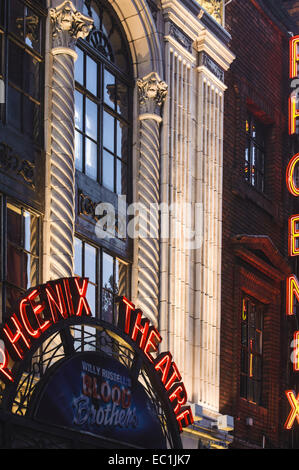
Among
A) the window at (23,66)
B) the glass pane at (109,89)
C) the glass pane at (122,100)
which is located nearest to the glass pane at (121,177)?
the glass pane at (122,100)

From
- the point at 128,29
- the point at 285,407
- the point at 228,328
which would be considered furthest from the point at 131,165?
the point at 285,407

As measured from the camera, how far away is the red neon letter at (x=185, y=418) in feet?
65.4

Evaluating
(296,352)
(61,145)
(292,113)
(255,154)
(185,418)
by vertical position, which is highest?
(292,113)

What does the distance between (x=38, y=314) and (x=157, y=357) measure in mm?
3765

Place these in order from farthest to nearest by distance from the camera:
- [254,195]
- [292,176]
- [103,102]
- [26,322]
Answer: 1. [292,176]
2. [254,195]
3. [103,102]
4. [26,322]

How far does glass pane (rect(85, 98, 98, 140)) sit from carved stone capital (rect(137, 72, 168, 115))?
5.15 ft

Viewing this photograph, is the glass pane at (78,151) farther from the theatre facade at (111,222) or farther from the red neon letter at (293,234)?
the red neon letter at (293,234)

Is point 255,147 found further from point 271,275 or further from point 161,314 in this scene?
point 161,314

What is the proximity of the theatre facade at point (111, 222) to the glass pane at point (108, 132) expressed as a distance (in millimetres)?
38

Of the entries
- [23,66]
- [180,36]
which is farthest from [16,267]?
[180,36]

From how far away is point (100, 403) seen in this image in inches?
701

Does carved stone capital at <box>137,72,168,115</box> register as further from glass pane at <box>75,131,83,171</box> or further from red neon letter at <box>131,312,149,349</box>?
red neon letter at <box>131,312,149,349</box>

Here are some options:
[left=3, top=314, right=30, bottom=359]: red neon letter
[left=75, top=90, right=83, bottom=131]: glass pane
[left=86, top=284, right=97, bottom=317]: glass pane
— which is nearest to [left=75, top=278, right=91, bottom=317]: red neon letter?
[left=3, top=314, right=30, bottom=359]: red neon letter

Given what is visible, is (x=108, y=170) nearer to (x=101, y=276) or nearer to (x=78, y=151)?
(x=78, y=151)
